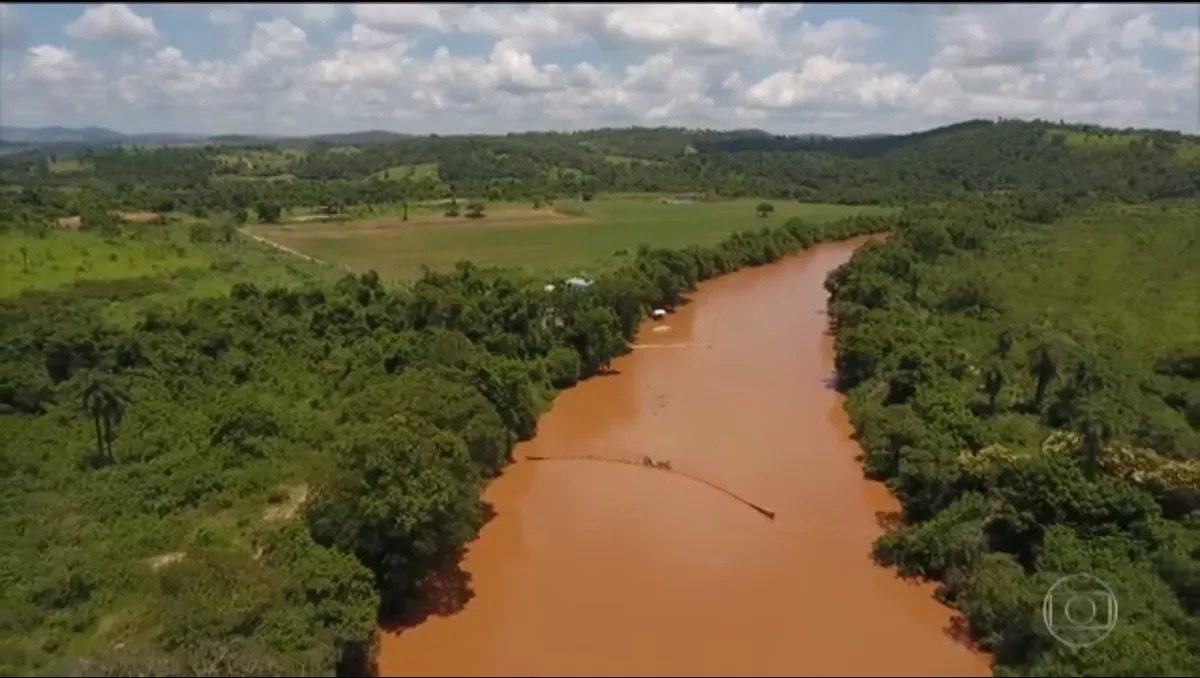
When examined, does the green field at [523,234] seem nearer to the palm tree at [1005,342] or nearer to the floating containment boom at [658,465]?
the floating containment boom at [658,465]

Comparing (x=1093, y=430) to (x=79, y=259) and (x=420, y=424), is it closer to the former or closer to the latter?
(x=420, y=424)

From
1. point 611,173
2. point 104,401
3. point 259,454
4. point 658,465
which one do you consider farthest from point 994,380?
point 611,173

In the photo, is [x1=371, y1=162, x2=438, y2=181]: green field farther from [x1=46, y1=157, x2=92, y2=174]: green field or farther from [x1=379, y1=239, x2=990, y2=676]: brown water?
[x1=379, y1=239, x2=990, y2=676]: brown water

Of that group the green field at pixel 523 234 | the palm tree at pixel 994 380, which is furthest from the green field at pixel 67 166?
the palm tree at pixel 994 380

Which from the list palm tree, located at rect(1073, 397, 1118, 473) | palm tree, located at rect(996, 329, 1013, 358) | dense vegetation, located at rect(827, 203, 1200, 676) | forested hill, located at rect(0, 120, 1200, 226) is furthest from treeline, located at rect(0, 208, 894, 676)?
forested hill, located at rect(0, 120, 1200, 226)

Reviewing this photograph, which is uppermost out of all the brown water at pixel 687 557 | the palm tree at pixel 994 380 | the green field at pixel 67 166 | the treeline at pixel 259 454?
the green field at pixel 67 166

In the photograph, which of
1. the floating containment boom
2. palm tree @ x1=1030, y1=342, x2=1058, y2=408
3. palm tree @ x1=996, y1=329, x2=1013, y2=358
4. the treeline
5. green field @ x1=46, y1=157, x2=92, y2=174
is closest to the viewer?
the treeline
